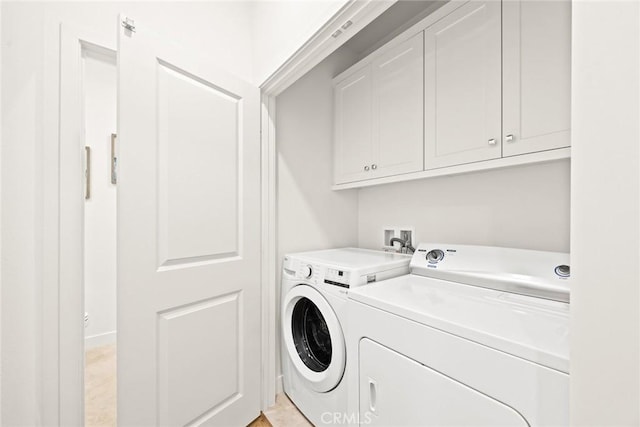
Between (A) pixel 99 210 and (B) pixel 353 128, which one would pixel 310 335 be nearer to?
(B) pixel 353 128

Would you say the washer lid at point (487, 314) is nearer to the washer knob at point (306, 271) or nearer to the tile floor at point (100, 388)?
the washer knob at point (306, 271)

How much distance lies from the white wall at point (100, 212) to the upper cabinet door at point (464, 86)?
2.67m

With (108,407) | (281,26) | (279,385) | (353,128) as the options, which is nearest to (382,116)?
(353,128)

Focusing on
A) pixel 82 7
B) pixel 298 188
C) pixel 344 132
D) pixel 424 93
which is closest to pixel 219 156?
pixel 298 188

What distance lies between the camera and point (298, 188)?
1.90 meters

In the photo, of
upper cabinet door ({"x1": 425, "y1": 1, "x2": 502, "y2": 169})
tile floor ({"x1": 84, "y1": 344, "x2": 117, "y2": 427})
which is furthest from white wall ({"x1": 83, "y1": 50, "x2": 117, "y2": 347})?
upper cabinet door ({"x1": 425, "y1": 1, "x2": 502, "y2": 169})

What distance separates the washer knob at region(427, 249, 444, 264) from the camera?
57.0 inches

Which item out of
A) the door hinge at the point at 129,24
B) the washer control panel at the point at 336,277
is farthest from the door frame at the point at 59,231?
the washer control panel at the point at 336,277

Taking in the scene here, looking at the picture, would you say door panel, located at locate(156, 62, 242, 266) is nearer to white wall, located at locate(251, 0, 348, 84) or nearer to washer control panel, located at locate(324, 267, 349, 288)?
white wall, located at locate(251, 0, 348, 84)

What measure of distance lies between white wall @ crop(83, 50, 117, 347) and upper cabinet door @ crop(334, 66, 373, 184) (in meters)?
2.06

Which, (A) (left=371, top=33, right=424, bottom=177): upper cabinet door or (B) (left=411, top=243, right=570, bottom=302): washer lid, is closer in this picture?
(B) (left=411, top=243, right=570, bottom=302): washer lid

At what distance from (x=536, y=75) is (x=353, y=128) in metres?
1.07

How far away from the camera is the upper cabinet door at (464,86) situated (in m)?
1.18

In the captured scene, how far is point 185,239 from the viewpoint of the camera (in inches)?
47.4
